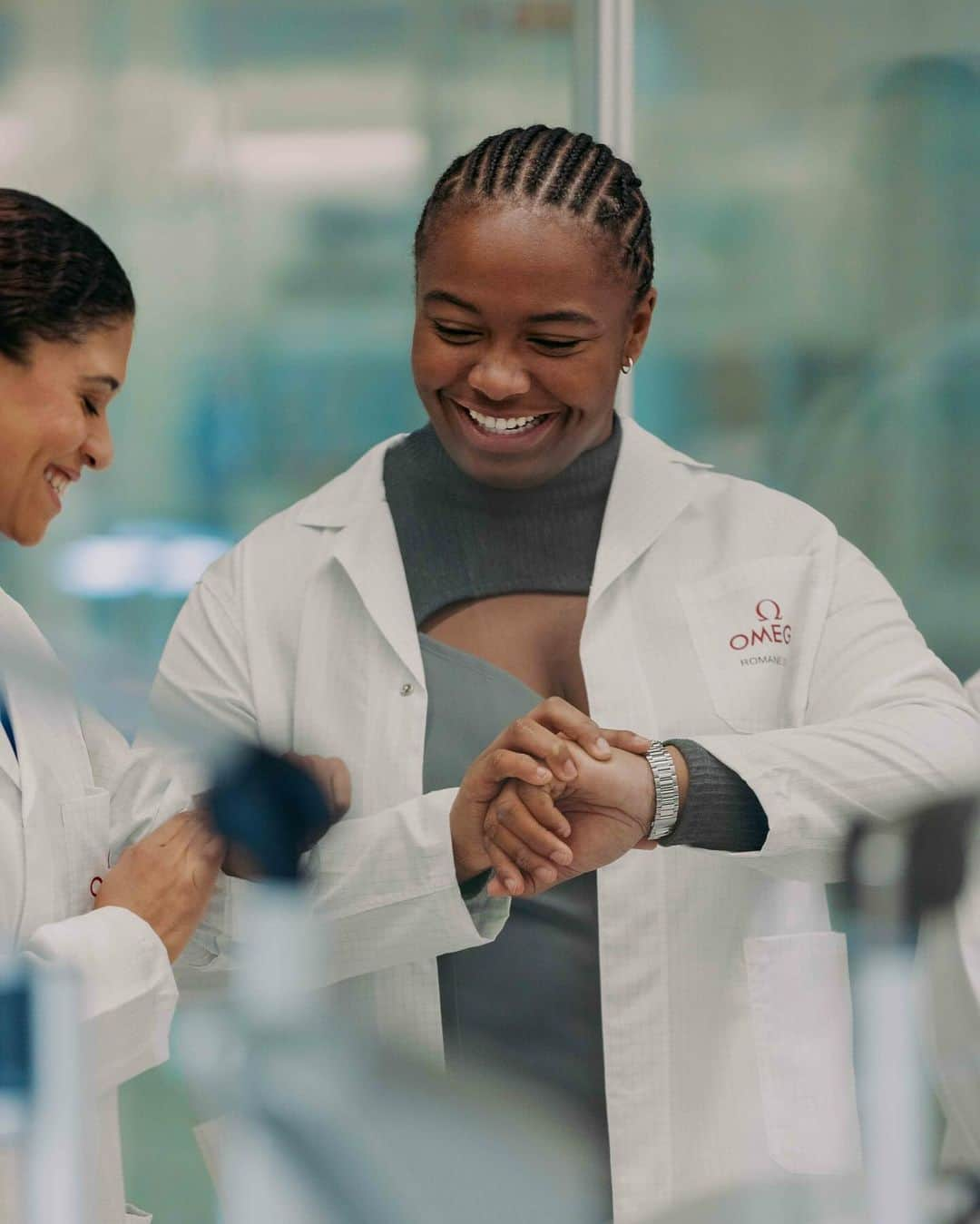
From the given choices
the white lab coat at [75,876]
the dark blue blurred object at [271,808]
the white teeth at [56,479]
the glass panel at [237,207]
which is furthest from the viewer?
the glass panel at [237,207]

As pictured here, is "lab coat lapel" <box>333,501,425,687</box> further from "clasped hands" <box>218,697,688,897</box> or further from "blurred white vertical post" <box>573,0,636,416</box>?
"blurred white vertical post" <box>573,0,636,416</box>

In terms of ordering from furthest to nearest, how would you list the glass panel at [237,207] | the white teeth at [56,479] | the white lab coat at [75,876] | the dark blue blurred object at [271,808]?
1. the glass panel at [237,207]
2. the white teeth at [56,479]
3. the white lab coat at [75,876]
4. the dark blue blurred object at [271,808]

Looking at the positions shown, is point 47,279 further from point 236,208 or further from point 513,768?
point 236,208

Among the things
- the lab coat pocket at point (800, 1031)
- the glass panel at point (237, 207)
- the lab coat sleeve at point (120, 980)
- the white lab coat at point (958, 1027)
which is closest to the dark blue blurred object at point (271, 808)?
the lab coat sleeve at point (120, 980)

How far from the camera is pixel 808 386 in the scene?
202cm

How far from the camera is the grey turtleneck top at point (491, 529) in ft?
4.10

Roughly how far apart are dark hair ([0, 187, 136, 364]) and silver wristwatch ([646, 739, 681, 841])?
0.50 meters

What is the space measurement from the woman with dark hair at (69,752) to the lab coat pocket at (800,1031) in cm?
43

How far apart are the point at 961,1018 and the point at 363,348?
1.21m

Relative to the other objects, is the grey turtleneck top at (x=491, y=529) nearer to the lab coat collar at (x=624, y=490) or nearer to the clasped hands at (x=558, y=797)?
the lab coat collar at (x=624, y=490)

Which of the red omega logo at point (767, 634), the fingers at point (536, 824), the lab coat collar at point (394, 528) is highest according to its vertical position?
the lab coat collar at point (394, 528)

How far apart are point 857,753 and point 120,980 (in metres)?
0.54

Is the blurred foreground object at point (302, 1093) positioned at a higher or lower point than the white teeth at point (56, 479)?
lower

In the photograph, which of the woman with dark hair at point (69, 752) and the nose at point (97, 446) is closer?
the woman with dark hair at point (69, 752)
